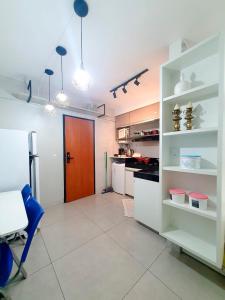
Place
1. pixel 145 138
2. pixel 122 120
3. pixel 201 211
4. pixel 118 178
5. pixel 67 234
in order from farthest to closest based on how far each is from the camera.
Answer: pixel 122 120 < pixel 118 178 < pixel 145 138 < pixel 67 234 < pixel 201 211

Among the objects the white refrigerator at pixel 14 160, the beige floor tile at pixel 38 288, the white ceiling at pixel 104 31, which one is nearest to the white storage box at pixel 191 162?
the white ceiling at pixel 104 31

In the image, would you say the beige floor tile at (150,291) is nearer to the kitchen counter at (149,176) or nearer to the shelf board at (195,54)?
the kitchen counter at (149,176)

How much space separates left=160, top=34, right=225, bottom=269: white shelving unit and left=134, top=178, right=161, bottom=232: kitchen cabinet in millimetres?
251

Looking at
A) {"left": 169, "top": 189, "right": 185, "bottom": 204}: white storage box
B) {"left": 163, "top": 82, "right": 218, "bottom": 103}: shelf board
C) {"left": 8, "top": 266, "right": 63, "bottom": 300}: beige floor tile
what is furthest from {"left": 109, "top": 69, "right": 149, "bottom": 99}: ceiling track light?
{"left": 8, "top": 266, "right": 63, "bottom": 300}: beige floor tile

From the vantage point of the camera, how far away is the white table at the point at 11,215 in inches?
37.6

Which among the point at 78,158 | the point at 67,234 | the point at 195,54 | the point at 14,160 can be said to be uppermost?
the point at 195,54

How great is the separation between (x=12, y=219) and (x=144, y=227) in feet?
5.99

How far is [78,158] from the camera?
335cm

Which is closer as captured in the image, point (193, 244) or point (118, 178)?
point (193, 244)

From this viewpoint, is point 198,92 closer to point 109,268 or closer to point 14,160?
point 109,268

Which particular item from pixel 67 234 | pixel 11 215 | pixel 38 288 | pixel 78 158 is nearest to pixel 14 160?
pixel 11 215

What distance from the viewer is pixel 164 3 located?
1.15 m

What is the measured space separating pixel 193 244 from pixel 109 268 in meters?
0.92

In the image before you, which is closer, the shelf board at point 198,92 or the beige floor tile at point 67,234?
the shelf board at point 198,92
